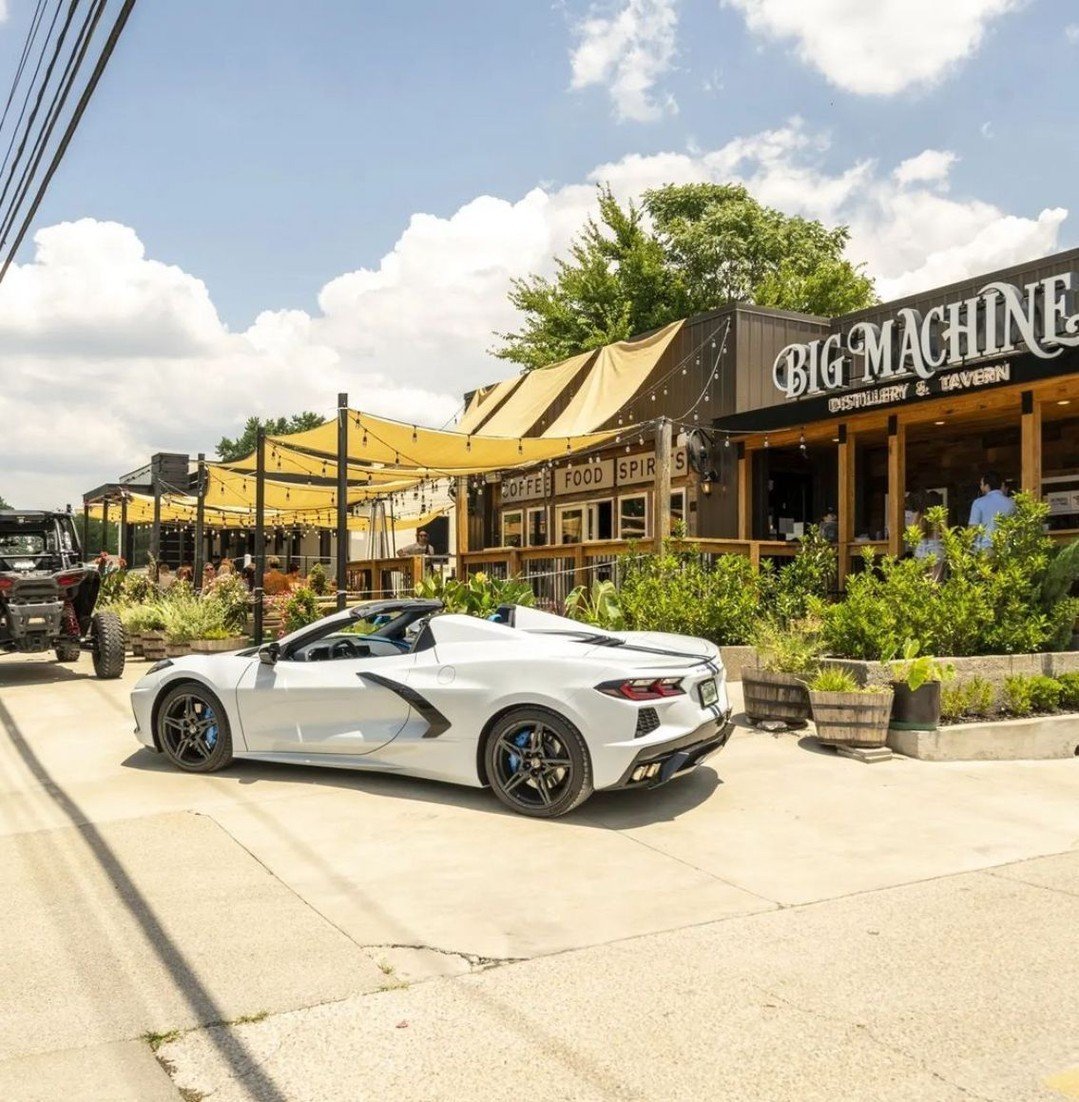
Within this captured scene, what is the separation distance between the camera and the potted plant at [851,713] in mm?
7566

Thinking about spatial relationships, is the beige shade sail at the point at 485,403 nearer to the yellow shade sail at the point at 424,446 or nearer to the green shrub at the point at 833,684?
the yellow shade sail at the point at 424,446

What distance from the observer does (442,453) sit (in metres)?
14.3

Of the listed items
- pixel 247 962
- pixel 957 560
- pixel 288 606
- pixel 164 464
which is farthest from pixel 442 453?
pixel 247 962

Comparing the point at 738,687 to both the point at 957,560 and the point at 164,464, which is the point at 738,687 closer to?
the point at 957,560

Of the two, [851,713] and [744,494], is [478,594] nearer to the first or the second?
[851,713]

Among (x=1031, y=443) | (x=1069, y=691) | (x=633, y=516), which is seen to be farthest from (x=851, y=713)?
(x=633, y=516)

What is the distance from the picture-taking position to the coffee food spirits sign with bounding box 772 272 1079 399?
35.3 ft

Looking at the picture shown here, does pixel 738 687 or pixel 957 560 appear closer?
pixel 957 560

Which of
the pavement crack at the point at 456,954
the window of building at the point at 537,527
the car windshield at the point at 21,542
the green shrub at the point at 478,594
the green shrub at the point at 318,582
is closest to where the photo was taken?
the pavement crack at the point at 456,954

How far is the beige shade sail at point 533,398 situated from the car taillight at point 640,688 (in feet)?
38.4

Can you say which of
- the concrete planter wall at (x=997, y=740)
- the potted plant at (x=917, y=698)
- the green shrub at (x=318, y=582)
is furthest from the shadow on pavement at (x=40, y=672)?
the concrete planter wall at (x=997, y=740)

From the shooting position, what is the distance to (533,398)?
18.2 meters

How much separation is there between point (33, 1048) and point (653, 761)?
3433 millimetres

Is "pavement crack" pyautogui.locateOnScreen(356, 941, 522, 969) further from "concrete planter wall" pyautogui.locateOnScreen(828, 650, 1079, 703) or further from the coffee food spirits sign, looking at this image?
the coffee food spirits sign
